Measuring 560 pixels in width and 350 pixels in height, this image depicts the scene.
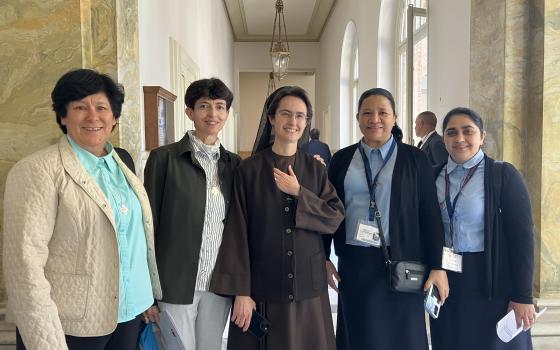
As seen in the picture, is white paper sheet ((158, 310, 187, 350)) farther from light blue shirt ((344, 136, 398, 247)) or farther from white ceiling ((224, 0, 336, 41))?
white ceiling ((224, 0, 336, 41))

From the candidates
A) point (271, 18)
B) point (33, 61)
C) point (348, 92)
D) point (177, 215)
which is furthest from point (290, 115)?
point (271, 18)

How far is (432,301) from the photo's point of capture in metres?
2.26

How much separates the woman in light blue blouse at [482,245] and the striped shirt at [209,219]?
111cm

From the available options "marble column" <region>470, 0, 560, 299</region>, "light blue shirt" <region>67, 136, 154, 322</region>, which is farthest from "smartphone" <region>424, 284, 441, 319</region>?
"marble column" <region>470, 0, 560, 299</region>

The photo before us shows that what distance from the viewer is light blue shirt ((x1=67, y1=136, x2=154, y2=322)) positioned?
1.78 meters

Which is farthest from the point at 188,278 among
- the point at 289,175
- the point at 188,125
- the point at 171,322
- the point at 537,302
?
the point at 188,125

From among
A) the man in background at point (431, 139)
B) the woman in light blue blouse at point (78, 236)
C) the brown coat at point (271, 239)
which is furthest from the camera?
the man in background at point (431, 139)

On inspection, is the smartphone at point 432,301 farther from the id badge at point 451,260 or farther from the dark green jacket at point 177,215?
the dark green jacket at point 177,215

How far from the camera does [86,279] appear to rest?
168cm

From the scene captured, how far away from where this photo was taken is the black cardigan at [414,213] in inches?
89.8

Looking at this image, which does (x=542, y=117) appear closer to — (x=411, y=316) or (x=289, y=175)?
(x=411, y=316)

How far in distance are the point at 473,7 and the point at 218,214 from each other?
9.54 feet

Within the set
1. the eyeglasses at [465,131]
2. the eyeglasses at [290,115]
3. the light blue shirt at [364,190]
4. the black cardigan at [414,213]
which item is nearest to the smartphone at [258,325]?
the light blue shirt at [364,190]

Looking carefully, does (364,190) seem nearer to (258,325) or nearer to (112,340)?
(258,325)
